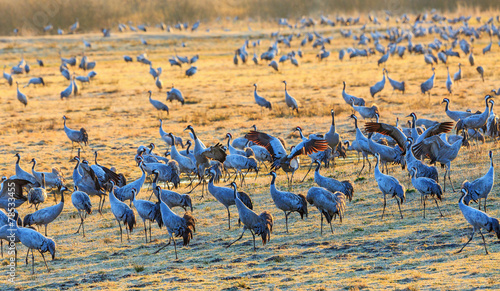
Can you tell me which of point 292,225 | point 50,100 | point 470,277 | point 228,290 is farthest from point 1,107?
point 470,277

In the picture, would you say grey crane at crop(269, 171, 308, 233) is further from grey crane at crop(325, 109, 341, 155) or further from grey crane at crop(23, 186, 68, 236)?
grey crane at crop(325, 109, 341, 155)

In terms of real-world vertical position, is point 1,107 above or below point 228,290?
above

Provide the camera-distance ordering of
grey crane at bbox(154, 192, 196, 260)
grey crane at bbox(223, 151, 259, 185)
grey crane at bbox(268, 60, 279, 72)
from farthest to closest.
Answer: grey crane at bbox(268, 60, 279, 72), grey crane at bbox(223, 151, 259, 185), grey crane at bbox(154, 192, 196, 260)

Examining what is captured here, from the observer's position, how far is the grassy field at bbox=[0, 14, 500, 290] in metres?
7.42

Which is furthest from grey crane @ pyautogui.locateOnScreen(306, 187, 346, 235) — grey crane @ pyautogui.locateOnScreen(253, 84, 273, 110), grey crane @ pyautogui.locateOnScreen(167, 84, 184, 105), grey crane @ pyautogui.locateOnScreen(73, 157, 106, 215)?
grey crane @ pyautogui.locateOnScreen(167, 84, 184, 105)

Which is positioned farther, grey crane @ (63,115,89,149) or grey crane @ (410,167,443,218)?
grey crane @ (63,115,89,149)

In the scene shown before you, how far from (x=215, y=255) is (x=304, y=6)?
65.2 metres

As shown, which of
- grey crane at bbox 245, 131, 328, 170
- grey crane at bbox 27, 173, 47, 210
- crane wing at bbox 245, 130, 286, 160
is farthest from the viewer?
crane wing at bbox 245, 130, 286, 160

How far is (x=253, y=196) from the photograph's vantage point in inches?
459

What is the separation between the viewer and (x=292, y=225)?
31.7 ft

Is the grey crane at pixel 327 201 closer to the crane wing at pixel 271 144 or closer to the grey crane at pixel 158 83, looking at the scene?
the crane wing at pixel 271 144

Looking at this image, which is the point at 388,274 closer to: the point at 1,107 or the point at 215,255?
the point at 215,255

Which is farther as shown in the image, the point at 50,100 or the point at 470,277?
the point at 50,100

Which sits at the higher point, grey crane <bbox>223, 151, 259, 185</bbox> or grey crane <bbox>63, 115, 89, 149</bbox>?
grey crane <bbox>63, 115, 89, 149</bbox>
